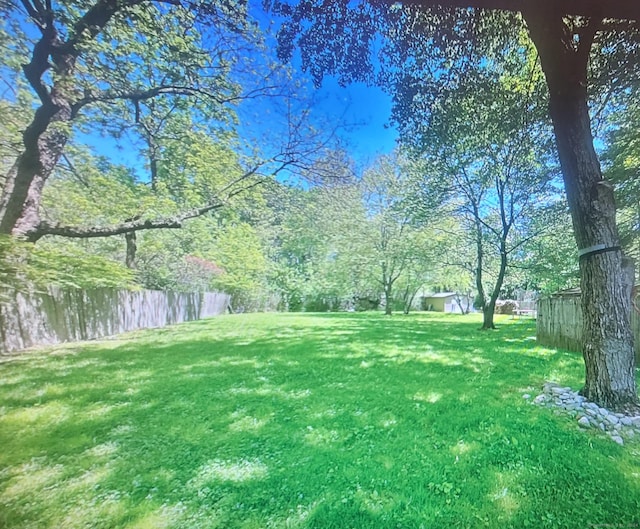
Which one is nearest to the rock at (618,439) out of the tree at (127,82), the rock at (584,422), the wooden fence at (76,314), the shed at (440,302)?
the rock at (584,422)

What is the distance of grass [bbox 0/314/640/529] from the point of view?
4.88 feet

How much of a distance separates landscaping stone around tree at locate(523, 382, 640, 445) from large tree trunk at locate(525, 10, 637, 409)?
13 centimetres

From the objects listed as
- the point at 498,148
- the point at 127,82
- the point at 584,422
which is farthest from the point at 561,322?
the point at 127,82

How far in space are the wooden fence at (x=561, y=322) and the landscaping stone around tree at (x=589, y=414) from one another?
9.48ft

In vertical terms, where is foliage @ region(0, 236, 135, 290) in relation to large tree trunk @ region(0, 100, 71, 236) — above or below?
below

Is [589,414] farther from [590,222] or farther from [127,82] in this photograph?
[127,82]

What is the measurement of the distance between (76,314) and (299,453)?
6399mm

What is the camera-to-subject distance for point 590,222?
2654mm

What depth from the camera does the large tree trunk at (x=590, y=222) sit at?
2547 millimetres

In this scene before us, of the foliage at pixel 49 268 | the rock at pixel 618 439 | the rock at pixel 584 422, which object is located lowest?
the rock at pixel 618 439

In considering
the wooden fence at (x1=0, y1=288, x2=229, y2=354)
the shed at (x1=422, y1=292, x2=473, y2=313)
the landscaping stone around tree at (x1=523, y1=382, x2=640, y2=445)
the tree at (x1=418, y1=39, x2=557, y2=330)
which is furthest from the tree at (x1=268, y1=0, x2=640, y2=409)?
the shed at (x1=422, y1=292, x2=473, y2=313)

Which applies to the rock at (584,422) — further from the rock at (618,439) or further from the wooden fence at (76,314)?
the wooden fence at (76,314)

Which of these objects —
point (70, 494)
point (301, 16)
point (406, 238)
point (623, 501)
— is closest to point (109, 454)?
point (70, 494)

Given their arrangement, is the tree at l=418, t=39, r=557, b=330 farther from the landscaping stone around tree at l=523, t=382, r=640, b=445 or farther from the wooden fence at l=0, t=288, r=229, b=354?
the wooden fence at l=0, t=288, r=229, b=354
